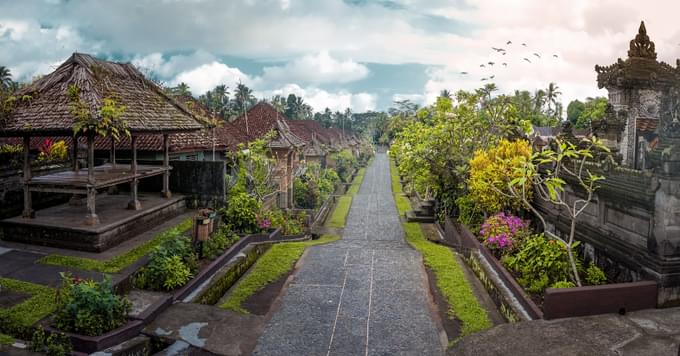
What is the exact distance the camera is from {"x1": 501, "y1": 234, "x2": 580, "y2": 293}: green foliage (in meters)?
10.1

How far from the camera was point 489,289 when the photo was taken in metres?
10.9

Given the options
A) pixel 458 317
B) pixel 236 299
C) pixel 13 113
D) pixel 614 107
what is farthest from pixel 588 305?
pixel 13 113

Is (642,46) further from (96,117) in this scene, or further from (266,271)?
(96,117)

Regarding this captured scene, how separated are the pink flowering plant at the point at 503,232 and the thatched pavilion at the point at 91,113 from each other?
8.74 metres

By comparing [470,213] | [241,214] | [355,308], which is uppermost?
[241,214]

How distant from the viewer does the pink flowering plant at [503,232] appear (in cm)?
1255

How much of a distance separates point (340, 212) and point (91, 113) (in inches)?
785

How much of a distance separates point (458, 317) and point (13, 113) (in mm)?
10563

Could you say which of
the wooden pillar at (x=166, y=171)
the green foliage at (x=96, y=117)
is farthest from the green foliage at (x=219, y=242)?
the green foliage at (x=96, y=117)

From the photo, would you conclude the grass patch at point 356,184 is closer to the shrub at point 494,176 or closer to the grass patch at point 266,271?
the shrub at point 494,176

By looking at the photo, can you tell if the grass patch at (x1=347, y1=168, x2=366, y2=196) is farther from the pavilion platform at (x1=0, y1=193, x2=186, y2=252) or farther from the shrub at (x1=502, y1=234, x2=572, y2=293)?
the shrub at (x1=502, y1=234, x2=572, y2=293)

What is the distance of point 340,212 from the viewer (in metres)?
29.9

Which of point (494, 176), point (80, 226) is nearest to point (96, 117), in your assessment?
point (80, 226)

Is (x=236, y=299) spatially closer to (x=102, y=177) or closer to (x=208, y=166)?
(x=102, y=177)
